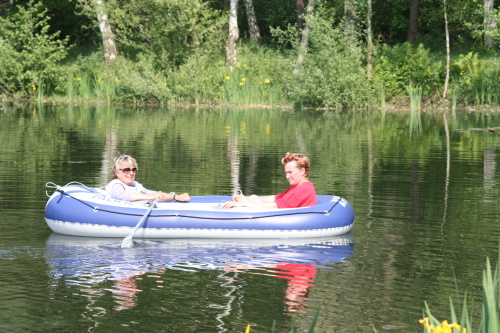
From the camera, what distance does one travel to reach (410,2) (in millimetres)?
32312

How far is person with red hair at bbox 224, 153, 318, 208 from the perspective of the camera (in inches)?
367

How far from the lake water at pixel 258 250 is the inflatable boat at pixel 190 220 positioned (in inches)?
5.0

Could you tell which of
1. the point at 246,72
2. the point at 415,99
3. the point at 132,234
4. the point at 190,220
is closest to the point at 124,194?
the point at 132,234

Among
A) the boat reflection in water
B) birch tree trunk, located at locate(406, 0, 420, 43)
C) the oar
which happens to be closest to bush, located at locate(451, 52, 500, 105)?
birch tree trunk, located at locate(406, 0, 420, 43)

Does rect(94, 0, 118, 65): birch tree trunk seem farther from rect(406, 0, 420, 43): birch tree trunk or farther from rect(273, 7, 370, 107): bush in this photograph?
rect(406, 0, 420, 43): birch tree trunk

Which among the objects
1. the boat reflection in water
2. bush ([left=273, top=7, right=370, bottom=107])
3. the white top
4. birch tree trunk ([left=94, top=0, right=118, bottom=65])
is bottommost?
the boat reflection in water

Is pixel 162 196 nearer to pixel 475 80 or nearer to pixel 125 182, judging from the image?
pixel 125 182

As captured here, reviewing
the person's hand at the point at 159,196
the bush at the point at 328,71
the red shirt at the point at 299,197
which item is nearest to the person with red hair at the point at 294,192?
the red shirt at the point at 299,197

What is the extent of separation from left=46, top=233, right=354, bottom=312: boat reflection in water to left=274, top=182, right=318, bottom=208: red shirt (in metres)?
0.46

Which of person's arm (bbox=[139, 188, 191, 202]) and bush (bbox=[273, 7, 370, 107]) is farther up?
bush (bbox=[273, 7, 370, 107])

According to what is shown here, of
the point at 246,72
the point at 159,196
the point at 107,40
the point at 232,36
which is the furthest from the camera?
the point at 107,40

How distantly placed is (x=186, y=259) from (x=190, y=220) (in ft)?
3.12

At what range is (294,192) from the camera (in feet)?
31.1

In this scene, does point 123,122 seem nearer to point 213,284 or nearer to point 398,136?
point 398,136
